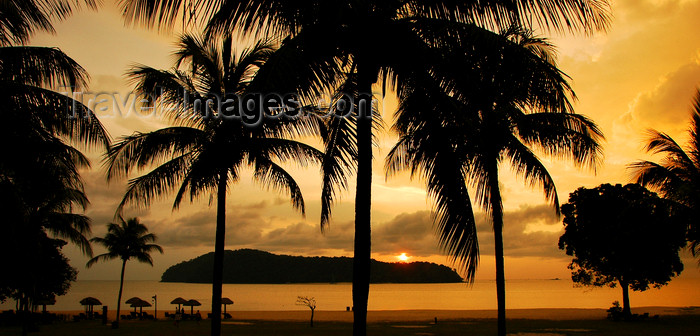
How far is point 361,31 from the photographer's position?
6.67 metres

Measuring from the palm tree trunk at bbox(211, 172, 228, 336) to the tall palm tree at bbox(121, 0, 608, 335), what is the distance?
6.62 meters

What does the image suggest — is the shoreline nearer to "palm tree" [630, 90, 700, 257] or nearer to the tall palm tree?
"palm tree" [630, 90, 700, 257]

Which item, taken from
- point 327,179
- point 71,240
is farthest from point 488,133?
point 71,240

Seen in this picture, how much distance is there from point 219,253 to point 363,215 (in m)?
7.09

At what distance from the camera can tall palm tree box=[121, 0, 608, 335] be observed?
601 cm

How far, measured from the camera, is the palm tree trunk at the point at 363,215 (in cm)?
646

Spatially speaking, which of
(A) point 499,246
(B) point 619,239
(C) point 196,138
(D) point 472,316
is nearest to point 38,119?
(C) point 196,138

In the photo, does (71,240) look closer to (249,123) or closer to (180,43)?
(180,43)

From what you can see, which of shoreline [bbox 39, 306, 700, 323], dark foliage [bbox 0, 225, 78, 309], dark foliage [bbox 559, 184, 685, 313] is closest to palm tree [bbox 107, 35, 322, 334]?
dark foliage [bbox 0, 225, 78, 309]

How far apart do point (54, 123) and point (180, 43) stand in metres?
5.70

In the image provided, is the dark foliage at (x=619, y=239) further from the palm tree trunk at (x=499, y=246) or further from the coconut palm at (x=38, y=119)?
the coconut palm at (x=38, y=119)

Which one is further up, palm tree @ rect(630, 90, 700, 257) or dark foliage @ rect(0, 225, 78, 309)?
palm tree @ rect(630, 90, 700, 257)

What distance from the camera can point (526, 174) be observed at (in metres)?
13.9

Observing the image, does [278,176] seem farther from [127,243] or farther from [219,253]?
[127,243]
